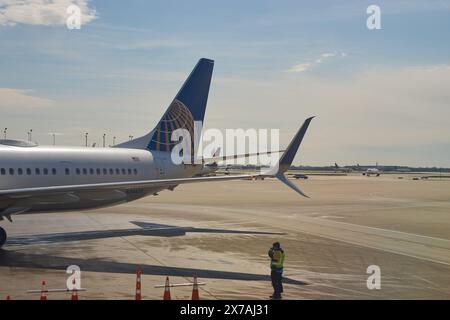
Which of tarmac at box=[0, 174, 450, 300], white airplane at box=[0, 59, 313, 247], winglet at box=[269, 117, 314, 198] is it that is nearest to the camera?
tarmac at box=[0, 174, 450, 300]

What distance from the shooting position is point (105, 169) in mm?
28188

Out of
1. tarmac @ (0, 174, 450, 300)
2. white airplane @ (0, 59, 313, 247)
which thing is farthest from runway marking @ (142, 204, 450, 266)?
white airplane @ (0, 59, 313, 247)

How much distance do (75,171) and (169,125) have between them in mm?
8505

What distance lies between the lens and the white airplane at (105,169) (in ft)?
69.7

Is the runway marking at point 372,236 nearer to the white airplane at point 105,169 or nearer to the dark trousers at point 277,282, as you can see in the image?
the white airplane at point 105,169

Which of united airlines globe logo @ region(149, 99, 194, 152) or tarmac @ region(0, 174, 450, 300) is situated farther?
united airlines globe logo @ region(149, 99, 194, 152)

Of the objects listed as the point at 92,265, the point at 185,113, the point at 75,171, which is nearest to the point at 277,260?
the point at 92,265

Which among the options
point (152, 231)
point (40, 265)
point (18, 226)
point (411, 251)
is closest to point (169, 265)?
point (40, 265)

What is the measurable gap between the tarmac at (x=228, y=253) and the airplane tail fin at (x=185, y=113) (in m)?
5.06

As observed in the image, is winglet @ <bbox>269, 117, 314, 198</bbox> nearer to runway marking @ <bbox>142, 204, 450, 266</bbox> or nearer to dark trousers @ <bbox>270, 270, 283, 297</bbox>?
runway marking @ <bbox>142, 204, 450, 266</bbox>

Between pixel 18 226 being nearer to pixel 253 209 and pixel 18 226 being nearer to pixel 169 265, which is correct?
pixel 169 265

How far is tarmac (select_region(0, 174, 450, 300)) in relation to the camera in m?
15.5

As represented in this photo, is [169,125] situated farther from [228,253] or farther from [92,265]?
[92,265]

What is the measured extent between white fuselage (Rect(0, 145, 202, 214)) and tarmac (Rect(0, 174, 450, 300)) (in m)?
1.96
